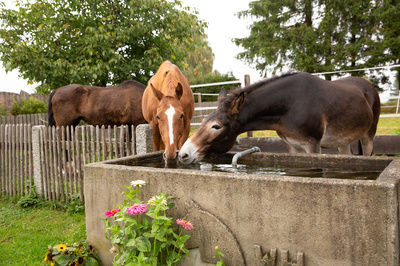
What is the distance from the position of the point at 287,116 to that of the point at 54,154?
4.24m

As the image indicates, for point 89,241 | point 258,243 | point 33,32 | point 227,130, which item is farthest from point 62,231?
point 33,32

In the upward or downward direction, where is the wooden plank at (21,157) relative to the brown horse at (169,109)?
downward

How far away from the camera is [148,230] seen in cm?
252

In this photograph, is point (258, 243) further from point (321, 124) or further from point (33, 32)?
point (33, 32)

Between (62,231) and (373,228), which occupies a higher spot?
(373,228)

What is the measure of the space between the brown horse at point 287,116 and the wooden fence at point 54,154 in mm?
1821

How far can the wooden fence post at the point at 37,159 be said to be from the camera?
590 centimetres

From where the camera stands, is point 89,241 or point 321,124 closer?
point 89,241

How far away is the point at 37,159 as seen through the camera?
5.93 meters

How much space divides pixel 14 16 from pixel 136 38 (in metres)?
3.58

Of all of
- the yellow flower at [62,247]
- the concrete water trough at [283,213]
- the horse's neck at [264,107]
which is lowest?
the yellow flower at [62,247]

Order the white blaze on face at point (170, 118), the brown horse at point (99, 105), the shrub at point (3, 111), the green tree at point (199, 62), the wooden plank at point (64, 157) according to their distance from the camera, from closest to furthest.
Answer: the white blaze on face at point (170, 118)
the wooden plank at point (64, 157)
the brown horse at point (99, 105)
the shrub at point (3, 111)
the green tree at point (199, 62)

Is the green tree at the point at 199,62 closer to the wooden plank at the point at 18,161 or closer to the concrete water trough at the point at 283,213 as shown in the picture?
the wooden plank at the point at 18,161

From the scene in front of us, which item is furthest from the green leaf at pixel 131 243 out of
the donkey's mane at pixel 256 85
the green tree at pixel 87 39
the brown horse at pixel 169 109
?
the green tree at pixel 87 39
